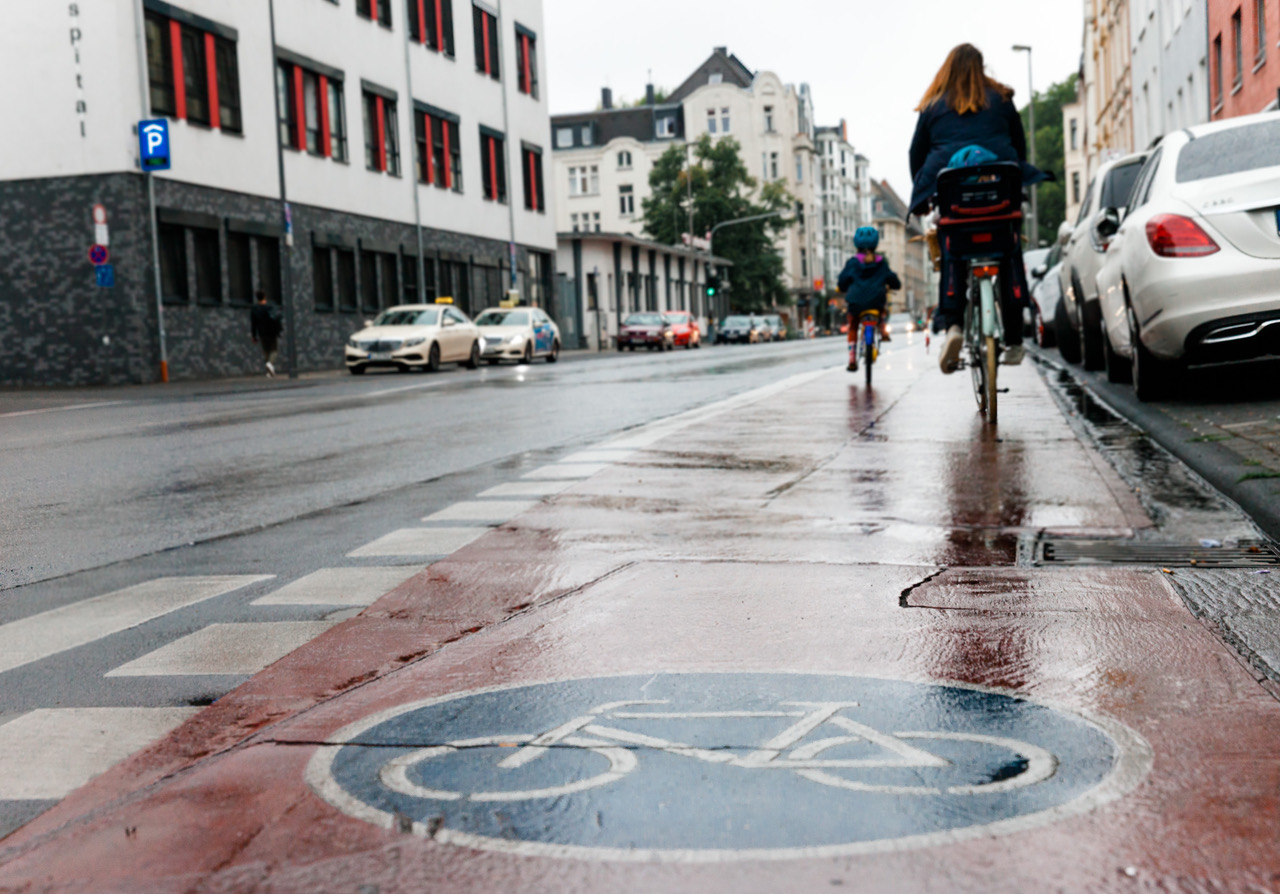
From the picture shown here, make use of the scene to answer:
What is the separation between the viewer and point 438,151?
45.6 m

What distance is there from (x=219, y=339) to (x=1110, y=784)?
101 ft

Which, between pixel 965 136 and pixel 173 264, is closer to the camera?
pixel 965 136

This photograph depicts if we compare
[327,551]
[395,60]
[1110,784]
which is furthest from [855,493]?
[395,60]

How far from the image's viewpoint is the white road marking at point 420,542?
19.4 feet

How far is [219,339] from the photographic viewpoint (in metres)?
31.8

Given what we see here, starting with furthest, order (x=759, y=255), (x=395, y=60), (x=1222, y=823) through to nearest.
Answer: (x=759, y=255) → (x=395, y=60) → (x=1222, y=823)

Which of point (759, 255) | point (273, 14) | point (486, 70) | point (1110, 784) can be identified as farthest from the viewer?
point (759, 255)

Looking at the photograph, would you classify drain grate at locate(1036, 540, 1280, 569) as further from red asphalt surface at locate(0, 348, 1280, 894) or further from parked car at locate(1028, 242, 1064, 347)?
parked car at locate(1028, 242, 1064, 347)

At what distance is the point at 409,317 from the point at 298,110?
23.8ft

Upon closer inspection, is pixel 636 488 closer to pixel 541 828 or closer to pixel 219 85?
pixel 541 828

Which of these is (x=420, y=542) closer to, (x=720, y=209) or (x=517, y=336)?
(x=517, y=336)

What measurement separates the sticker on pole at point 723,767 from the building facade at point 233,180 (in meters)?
26.2

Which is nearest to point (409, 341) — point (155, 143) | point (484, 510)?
point (155, 143)

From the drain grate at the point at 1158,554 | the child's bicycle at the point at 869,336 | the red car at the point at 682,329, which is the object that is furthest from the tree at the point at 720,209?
the drain grate at the point at 1158,554
